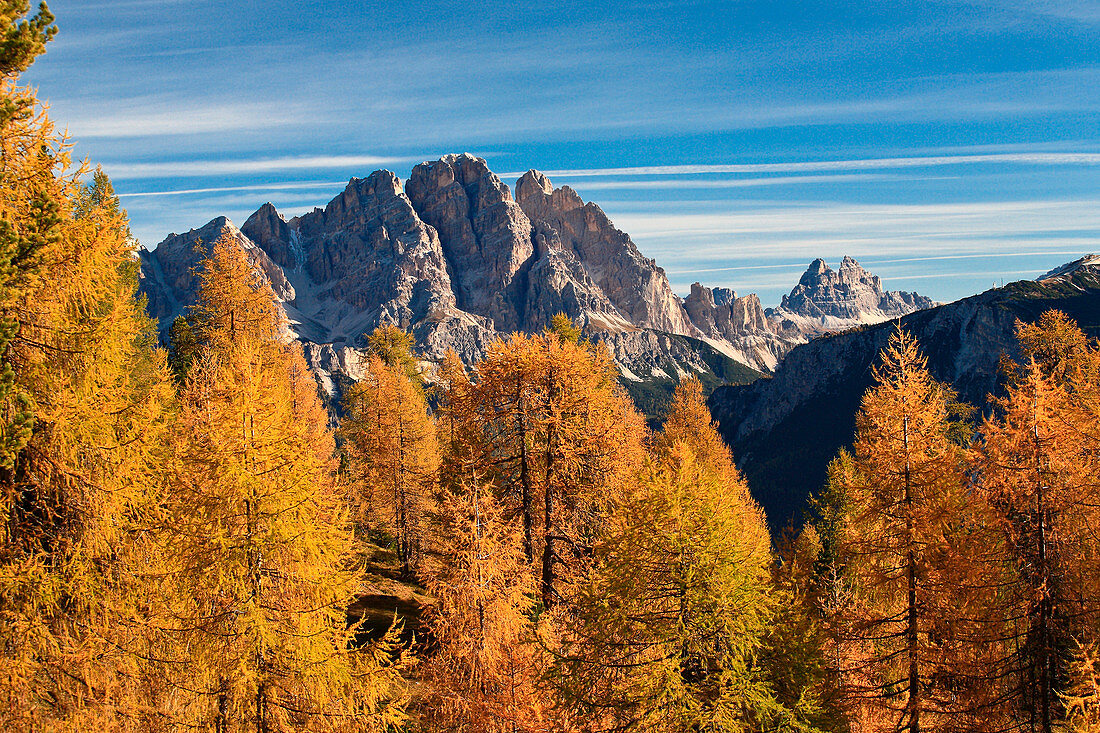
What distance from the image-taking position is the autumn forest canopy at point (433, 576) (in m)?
10.7

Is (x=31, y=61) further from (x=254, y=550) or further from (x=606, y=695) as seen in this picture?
(x=606, y=695)

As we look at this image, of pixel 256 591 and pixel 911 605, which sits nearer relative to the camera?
pixel 256 591

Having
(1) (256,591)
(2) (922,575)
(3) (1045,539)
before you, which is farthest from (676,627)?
(3) (1045,539)

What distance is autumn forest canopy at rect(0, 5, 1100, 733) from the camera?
10.7 metres

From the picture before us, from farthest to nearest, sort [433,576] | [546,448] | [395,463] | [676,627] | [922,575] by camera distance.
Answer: [395,463], [546,448], [433,576], [922,575], [676,627]

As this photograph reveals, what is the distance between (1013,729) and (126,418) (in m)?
19.7

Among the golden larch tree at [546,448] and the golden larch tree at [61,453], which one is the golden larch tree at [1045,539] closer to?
the golden larch tree at [546,448]

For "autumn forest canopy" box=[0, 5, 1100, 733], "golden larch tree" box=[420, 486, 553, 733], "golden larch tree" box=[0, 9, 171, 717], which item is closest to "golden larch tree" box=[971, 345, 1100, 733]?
"autumn forest canopy" box=[0, 5, 1100, 733]

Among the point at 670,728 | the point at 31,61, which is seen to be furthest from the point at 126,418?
the point at 670,728

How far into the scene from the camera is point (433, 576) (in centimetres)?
1659

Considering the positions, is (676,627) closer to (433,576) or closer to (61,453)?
(433,576)

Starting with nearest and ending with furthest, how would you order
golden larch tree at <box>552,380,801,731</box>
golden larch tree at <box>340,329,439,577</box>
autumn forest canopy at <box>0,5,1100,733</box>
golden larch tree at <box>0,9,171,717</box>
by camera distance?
golden larch tree at <box>0,9,171,717</box> < autumn forest canopy at <box>0,5,1100,733</box> < golden larch tree at <box>552,380,801,731</box> < golden larch tree at <box>340,329,439,577</box>

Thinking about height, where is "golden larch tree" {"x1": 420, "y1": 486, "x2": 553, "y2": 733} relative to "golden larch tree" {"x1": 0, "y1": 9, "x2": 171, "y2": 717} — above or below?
below

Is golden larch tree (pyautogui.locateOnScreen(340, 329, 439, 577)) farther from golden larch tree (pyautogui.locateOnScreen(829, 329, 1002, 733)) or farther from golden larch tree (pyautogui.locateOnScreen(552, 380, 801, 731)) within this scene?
golden larch tree (pyautogui.locateOnScreen(829, 329, 1002, 733))
